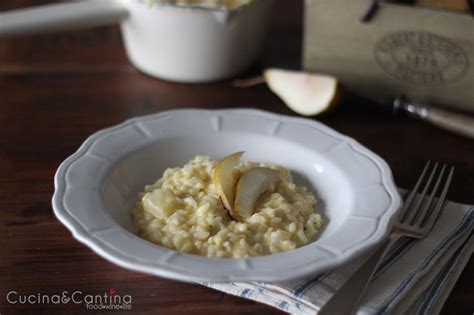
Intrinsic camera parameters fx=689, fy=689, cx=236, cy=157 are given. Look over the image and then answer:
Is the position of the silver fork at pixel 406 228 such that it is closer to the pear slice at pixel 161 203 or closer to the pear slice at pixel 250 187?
the pear slice at pixel 250 187

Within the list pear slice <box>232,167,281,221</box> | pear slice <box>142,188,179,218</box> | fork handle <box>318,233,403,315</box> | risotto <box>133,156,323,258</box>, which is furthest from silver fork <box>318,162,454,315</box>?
pear slice <box>142,188,179,218</box>

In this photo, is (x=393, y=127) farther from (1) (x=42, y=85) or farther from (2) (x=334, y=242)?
(1) (x=42, y=85)

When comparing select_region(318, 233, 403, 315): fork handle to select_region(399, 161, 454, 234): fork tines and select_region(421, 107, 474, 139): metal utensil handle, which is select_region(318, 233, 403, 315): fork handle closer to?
select_region(399, 161, 454, 234): fork tines

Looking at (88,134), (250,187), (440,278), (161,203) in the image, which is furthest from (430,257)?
(88,134)

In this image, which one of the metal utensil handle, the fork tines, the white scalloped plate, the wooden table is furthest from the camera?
the metal utensil handle

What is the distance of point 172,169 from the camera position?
129 centimetres

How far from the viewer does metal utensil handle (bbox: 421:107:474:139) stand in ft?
5.06

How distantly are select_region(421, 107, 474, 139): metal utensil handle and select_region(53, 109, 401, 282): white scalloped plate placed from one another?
323mm

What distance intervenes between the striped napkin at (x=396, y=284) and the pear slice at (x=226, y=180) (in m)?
0.15

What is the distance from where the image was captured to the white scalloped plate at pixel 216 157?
992 millimetres

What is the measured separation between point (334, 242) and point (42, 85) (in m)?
1.03

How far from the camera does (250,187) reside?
1.19 metres

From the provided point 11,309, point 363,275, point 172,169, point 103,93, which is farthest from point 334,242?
point 103,93

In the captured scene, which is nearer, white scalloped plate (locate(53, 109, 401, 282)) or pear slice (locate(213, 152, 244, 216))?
white scalloped plate (locate(53, 109, 401, 282))
